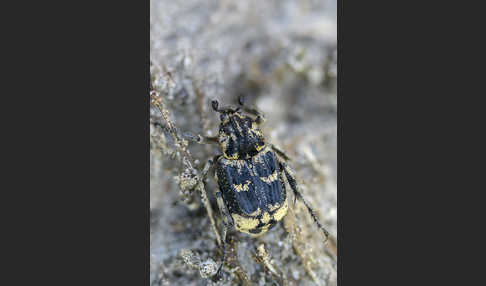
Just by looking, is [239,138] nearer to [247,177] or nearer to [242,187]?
[247,177]

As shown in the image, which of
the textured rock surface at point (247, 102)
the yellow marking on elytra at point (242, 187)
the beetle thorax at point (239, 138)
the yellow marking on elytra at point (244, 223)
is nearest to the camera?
the yellow marking on elytra at point (244, 223)

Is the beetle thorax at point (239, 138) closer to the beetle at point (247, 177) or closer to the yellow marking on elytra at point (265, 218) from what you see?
the beetle at point (247, 177)

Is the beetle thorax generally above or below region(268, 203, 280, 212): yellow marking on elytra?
above

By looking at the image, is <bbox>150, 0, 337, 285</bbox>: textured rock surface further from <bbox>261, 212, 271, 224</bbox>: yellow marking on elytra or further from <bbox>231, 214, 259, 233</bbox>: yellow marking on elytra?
<bbox>261, 212, 271, 224</bbox>: yellow marking on elytra

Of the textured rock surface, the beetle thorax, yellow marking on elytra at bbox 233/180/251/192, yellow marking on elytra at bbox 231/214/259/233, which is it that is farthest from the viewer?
the beetle thorax

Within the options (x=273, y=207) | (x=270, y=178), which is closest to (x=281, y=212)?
(x=273, y=207)

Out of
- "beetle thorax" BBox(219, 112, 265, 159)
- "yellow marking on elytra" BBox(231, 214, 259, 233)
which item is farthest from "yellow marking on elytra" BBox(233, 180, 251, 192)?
"beetle thorax" BBox(219, 112, 265, 159)

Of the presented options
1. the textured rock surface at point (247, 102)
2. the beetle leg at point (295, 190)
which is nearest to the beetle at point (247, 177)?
the beetle leg at point (295, 190)

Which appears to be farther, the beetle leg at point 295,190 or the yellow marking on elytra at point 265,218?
the beetle leg at point 295,190

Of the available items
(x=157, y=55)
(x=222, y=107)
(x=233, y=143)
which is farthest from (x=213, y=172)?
(x=157, y=55)
